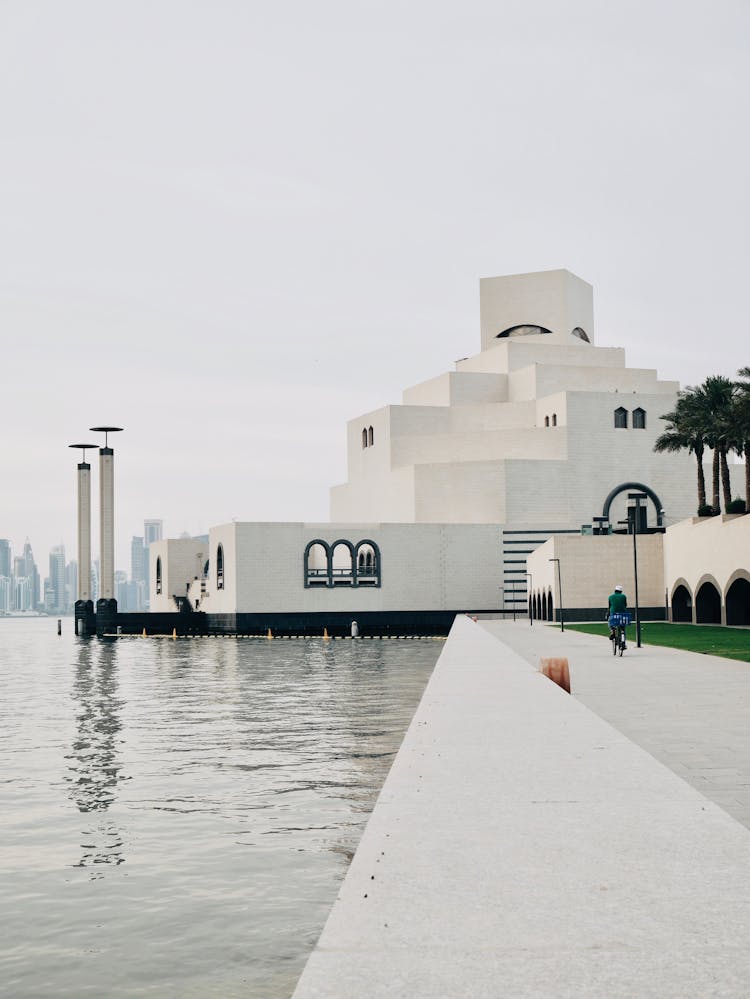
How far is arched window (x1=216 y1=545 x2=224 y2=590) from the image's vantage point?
80438 mm

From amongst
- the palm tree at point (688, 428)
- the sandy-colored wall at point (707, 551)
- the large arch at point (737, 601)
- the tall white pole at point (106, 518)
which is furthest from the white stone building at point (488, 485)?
the large arch at point (737, 601)

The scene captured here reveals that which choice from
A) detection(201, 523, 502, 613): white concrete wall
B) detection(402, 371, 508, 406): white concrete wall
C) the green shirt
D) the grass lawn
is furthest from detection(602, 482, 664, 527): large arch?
the green shirt

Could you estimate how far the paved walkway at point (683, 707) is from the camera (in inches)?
402

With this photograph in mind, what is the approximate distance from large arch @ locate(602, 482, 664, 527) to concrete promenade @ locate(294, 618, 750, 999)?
233ft

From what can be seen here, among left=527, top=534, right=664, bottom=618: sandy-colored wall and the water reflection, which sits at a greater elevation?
left=527, top=534, right=664, bottom=618: sandy-colored wall

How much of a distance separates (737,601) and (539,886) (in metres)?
47.5

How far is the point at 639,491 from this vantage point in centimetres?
7975

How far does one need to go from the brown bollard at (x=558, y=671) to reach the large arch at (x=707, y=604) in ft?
126

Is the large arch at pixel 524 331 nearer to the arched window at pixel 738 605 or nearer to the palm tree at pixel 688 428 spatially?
the palm tree at pixel 688 428

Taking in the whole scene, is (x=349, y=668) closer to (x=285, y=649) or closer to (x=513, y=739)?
(x=285, y=649)

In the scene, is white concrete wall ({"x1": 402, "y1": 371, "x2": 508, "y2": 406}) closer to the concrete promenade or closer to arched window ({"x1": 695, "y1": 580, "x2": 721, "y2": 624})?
arched window ({"x1": 695, "y1": 580, "x2": 721, "y2": 624})

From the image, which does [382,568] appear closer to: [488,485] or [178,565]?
[488,485]

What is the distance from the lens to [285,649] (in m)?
53.9

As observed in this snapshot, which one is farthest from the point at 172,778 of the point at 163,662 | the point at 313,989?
the point at 163,662
